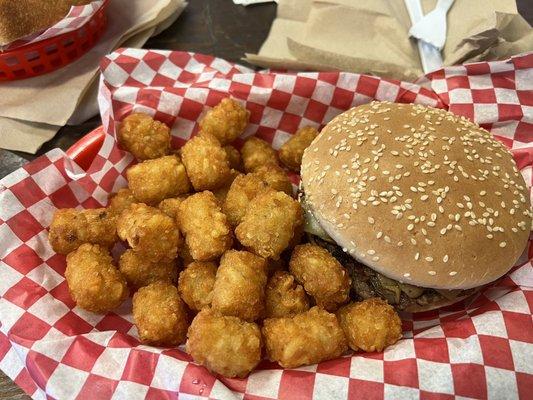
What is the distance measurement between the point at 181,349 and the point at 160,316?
137 millimetres

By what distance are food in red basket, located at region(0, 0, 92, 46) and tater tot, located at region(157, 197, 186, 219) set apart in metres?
0.96

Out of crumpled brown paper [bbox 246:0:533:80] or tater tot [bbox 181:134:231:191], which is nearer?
tater tot [bbox 181:134:231:191]

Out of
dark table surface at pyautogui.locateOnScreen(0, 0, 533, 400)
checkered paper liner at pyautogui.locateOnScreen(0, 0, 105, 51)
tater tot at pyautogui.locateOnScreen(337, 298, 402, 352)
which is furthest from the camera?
dark table surface at pyautogui.locateOnScreen(0, 0, 533, 400)

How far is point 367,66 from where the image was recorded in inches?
94.4

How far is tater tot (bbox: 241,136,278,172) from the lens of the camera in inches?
82.0

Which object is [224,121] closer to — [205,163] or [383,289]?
[205,163]

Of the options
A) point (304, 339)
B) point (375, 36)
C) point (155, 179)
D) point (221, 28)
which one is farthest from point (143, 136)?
point (375, 36)

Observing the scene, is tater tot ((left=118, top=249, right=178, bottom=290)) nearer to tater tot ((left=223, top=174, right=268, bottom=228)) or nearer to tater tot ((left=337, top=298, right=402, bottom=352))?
tater tot ((left=223, top=174, right=268, bottom=228))

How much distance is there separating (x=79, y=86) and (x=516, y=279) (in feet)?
6.26

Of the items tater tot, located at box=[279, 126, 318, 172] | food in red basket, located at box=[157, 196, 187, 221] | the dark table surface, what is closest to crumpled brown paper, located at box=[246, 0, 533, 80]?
the dark table surface

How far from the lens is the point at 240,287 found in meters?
1.59

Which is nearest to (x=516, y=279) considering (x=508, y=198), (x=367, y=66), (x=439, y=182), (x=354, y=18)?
(x=508, y=198)

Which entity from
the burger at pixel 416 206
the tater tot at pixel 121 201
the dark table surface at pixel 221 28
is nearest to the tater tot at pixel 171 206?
the tater tot at pixel 121 201

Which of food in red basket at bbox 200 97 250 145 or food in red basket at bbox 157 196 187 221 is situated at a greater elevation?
food in red basket at bbox 200 97 250 145
